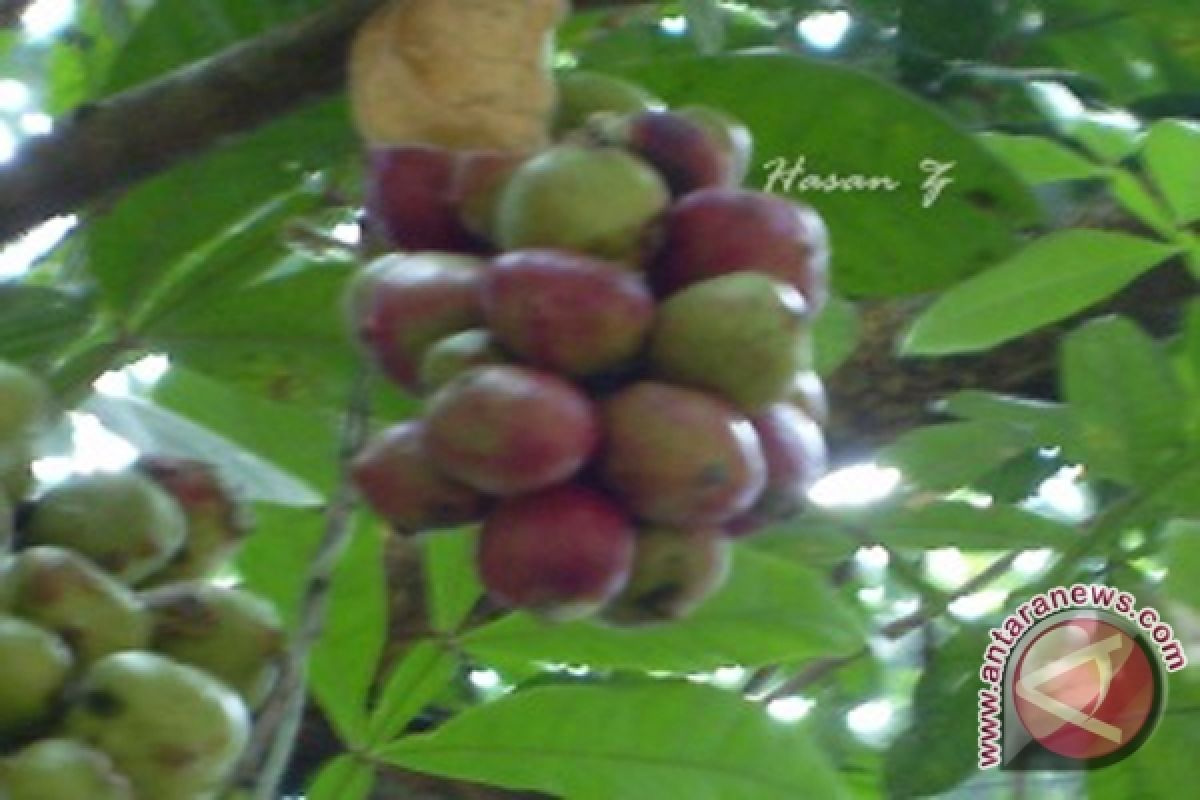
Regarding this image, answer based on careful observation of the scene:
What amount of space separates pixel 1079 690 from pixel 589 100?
0.45 m

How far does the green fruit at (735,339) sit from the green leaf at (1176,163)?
1.11 feet

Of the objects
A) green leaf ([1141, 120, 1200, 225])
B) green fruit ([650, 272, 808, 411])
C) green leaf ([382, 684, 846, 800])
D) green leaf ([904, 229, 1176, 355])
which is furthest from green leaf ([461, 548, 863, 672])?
green fruit ([650, 272, 808, 411])

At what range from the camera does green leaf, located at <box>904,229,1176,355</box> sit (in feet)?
3.32

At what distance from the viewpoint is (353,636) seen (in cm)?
114

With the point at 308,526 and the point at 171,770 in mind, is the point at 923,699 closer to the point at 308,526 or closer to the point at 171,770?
the point at 308,526

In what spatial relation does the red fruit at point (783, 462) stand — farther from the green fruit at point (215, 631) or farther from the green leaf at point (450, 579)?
the green leaf at point (450, 579)

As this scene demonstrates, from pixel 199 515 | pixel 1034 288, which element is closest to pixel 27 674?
pixel 199 515

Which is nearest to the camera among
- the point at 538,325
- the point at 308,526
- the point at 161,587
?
the point at 538,325

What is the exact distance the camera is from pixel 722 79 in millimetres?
939

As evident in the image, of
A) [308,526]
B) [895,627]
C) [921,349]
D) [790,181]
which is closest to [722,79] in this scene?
[790,181]

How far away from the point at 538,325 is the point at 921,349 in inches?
15.4

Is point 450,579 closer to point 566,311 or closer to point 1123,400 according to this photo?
point 1123,400

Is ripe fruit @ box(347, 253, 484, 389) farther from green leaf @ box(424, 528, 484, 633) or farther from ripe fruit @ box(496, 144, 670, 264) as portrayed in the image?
green leaf @ box(424, 528, 484, 633)

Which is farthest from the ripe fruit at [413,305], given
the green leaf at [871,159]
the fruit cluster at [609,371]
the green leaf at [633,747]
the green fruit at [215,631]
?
the green leaf at [633,747]
